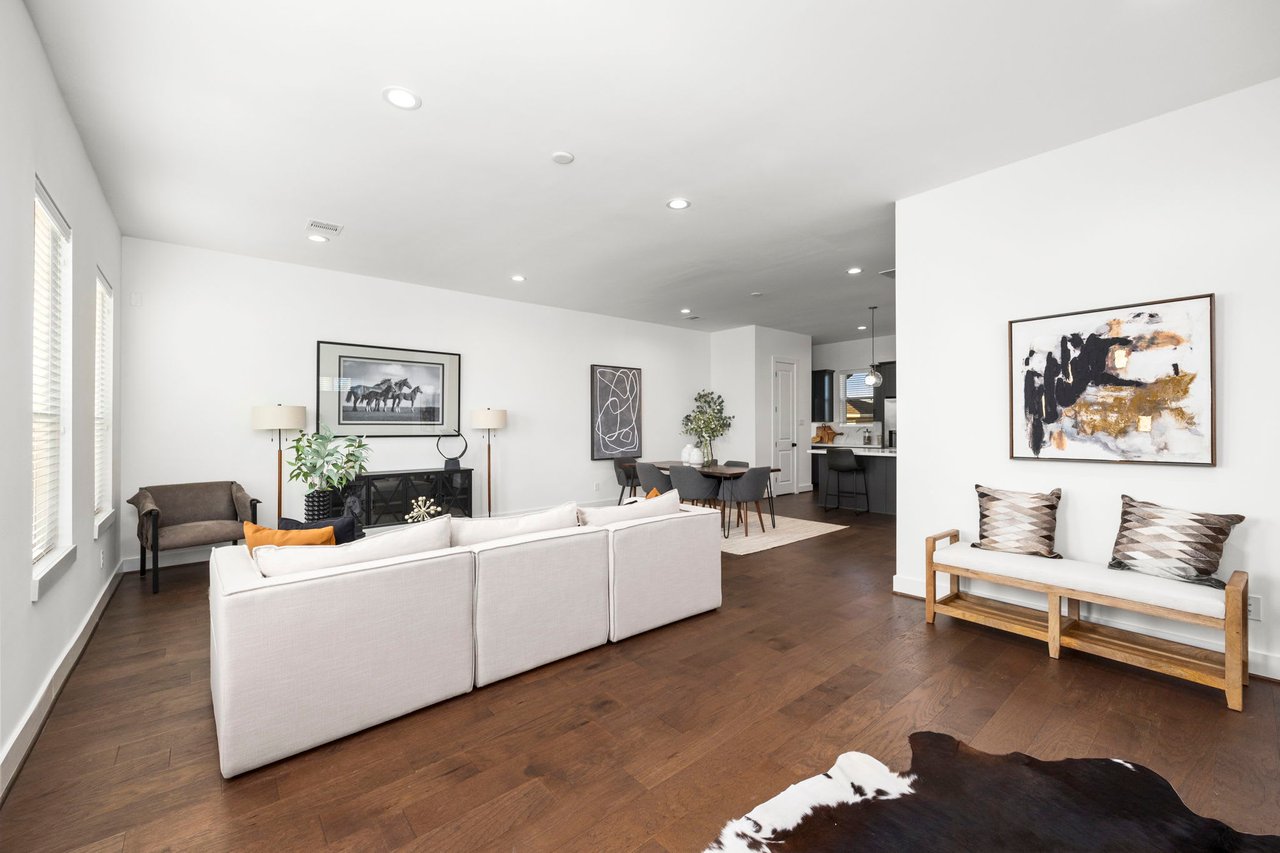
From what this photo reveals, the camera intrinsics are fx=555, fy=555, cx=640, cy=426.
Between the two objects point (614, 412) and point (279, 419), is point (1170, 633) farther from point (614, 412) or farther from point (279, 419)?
point (279, 419)

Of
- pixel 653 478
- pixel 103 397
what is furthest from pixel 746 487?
pixel 103 397

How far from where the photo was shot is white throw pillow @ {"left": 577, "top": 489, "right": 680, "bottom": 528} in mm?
3176

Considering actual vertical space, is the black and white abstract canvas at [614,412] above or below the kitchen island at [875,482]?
above

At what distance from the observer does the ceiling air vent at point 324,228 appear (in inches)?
168

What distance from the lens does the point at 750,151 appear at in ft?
10.5

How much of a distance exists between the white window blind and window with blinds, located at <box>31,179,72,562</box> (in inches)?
51.3

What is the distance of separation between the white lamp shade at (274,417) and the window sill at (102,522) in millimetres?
1157

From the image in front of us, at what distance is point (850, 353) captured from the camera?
10164mm

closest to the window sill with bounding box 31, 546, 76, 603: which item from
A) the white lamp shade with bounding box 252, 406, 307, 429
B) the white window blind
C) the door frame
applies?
the white window blind

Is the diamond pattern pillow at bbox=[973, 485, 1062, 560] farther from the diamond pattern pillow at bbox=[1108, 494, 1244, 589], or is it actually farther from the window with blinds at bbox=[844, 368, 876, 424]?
the window with blinds at bbox=[844, 368, 876, 424]

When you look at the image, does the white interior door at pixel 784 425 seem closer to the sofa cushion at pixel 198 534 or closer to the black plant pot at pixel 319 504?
the black plant pot at pixel 319 504

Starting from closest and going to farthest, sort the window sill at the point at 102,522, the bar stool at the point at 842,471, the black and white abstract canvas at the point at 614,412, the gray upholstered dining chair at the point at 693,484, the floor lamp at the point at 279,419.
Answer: the window sill at the point at 102,522 < the floor lamp at the point at 279,419 < the gray upholstered dining chair at the point at 693,484 < the bar stool at the point at 842,471 < the black and white abstract canvas at the point at 614,412

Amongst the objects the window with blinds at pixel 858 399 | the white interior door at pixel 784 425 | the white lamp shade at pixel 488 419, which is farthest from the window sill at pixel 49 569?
the window with blinds at pixel 858 399

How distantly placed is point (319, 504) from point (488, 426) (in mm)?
1934
